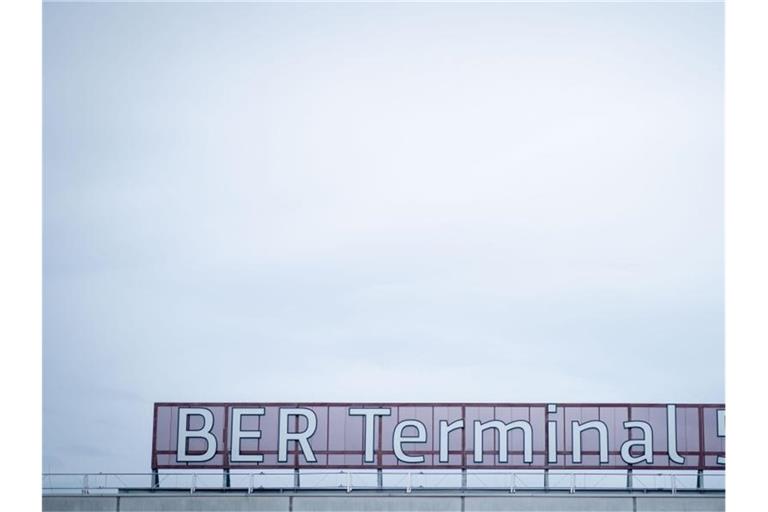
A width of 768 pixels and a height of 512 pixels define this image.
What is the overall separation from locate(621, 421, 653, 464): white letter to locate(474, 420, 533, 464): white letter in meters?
4.81

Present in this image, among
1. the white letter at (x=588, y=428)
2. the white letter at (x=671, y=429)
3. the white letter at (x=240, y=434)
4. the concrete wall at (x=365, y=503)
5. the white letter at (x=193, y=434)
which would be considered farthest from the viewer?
the white letter at (x=671, y=429)

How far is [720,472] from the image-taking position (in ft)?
168

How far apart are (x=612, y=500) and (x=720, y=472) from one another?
24.6ft

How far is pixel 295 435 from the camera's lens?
5094 cm

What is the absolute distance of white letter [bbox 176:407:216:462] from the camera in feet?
166

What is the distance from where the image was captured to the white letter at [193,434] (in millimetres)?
50656

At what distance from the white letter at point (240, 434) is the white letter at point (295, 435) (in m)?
1.05

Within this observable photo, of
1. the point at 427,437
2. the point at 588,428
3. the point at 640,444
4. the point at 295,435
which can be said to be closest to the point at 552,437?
the point at 588,428

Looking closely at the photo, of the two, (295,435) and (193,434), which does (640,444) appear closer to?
(295,435)

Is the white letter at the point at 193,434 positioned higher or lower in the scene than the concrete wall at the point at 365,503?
higher

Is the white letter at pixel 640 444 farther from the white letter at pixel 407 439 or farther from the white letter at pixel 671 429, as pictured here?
the white letter at pixel 407 439

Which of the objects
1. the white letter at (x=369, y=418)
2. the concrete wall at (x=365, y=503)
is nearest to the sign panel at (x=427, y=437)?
the white letter at (x=369, y=418)
